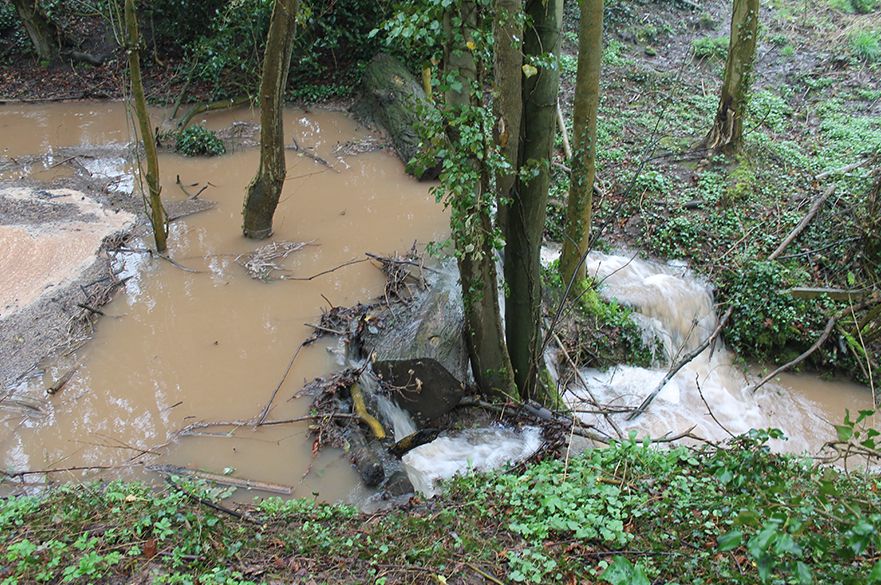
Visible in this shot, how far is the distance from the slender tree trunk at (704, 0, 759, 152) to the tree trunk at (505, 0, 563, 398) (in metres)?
6.01

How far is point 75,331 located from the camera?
6590mm

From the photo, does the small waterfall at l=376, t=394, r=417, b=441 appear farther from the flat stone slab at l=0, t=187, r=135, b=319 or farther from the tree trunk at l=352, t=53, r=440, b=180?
the tree trunk at l=352, t=53, r=440, b=180

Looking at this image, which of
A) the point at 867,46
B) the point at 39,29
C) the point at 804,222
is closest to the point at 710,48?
the point at 867,46

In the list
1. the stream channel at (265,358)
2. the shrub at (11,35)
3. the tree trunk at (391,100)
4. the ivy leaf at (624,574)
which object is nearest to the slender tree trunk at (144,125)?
the stream channel at (265,358)

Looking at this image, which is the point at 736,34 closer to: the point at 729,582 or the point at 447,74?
the point at 447,74

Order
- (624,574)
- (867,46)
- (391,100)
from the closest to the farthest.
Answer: (624,574), (391,100), (867,46)

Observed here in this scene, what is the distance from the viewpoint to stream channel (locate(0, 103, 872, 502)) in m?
5.36

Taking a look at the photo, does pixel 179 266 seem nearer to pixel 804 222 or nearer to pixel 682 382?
pixel 682 382

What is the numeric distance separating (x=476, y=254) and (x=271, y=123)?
4401mm

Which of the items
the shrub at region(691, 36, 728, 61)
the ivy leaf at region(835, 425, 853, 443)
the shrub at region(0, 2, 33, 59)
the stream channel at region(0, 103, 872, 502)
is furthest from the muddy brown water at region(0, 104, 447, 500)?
the shrub at region(691, 36, 728, 61)

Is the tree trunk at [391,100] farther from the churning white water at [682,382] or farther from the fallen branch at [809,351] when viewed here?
the fallen branch at [809,351]

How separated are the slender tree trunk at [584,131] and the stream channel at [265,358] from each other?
779 millimetres

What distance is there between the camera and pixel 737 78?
930 centimetres

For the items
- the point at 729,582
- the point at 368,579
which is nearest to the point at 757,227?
the point at 729,582
